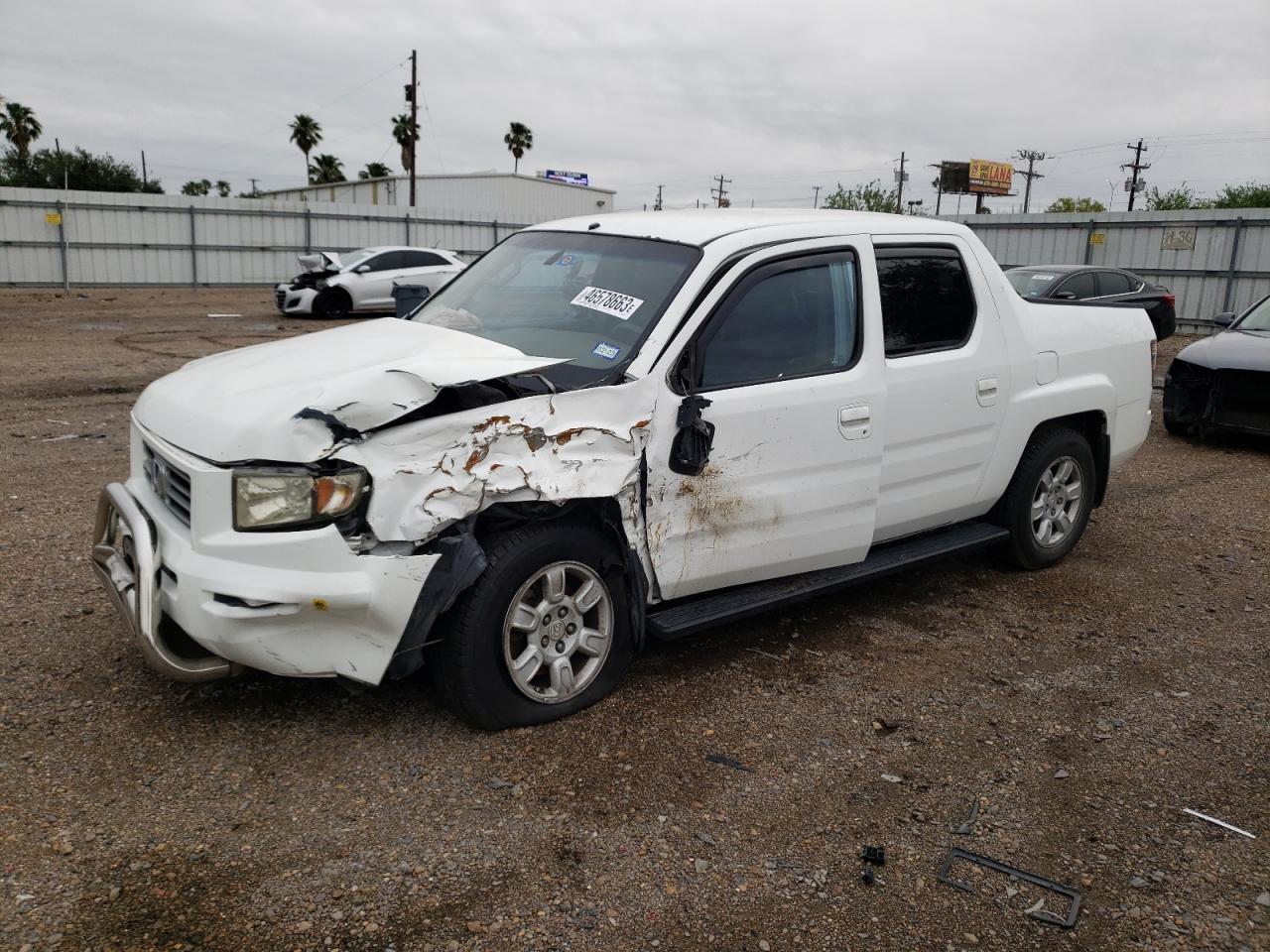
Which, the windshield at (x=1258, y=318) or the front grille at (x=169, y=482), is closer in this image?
the front grille at (x=169, y=482)

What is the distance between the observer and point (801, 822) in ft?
10.4

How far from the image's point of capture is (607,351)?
149 inches

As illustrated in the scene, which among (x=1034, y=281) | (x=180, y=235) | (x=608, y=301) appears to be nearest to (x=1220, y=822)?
(x=608, y=301)

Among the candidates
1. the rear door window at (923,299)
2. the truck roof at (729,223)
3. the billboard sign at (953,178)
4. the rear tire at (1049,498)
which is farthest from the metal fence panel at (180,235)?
the billboard sign at (953,178)

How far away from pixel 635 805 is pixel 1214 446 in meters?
8.50

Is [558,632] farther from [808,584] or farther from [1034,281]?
[1034,281]

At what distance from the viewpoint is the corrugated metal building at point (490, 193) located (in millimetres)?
45812

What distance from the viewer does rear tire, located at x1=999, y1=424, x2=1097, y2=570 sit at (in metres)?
5.25

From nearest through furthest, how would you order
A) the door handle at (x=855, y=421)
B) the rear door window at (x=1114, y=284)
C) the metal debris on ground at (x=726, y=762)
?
the metal debris on ground at (x=726, y=762) → the door handle at (x=855, y=421) → the rear door window at (x=1114, y=284)

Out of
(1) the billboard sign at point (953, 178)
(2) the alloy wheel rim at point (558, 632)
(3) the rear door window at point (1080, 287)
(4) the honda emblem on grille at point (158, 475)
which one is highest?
(1) the billboard sign at point (953, 178)

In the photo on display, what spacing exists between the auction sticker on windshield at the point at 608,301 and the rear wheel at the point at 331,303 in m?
16.4

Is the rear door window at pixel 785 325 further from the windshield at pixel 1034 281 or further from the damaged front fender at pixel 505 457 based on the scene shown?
the windshield at pixel 1034 281

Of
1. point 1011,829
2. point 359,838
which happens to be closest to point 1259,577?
point 1011,829

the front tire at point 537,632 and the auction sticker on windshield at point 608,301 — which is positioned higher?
the auction sticker on windshield at point 608,301
